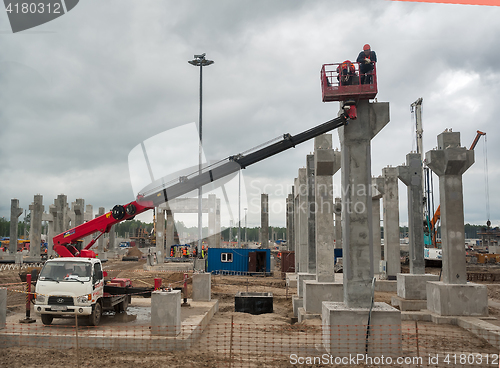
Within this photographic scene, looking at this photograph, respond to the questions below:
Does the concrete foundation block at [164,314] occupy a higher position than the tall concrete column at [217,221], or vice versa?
the tall concrete column at [217,221]

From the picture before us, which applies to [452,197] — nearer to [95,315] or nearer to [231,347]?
[231,347]

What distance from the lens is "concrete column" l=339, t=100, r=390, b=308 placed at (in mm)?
10109

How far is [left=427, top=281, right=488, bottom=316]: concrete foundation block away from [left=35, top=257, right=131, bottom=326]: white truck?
11.6 m

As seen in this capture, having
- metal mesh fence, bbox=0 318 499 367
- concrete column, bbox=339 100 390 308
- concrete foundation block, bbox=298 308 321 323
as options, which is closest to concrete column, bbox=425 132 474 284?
metal mesh fence, bbox=0 318 499 367

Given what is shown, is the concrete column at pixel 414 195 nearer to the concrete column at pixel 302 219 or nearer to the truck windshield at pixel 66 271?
the concrete column at pixel 302 219

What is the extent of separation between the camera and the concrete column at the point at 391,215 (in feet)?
77.5

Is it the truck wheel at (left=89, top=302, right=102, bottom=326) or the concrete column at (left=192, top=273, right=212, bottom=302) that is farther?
the concrete column at (left=192, top=273, right=212, bottom=302)

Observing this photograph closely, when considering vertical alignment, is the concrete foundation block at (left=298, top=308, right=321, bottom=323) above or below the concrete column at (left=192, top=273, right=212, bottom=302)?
below

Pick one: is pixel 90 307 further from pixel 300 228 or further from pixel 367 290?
pixel 300 228

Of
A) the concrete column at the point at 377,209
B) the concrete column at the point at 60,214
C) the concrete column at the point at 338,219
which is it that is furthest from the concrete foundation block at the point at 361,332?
the concrete column at the point at 60,214

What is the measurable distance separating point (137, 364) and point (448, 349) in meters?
7.86

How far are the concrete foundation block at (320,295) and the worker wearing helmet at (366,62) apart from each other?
7.80 metres

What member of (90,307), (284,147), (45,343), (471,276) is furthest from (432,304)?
(471,276)

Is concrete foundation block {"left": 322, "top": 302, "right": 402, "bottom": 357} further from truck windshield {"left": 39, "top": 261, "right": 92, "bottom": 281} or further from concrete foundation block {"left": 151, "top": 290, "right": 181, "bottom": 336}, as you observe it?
truck windshield {"left": 39, "top": 261, "right": 92, "bottom": 281}
